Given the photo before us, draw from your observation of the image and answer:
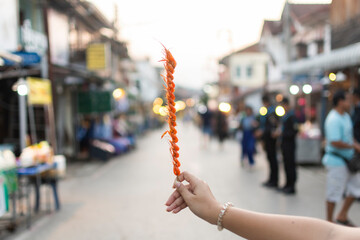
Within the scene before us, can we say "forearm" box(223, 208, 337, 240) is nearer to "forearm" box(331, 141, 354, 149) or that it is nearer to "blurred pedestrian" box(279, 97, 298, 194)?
"forearm" box(331, 141, 354, 149)

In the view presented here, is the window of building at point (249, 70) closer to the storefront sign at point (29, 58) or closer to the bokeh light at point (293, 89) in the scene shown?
the bokeh light at point (293, 89)

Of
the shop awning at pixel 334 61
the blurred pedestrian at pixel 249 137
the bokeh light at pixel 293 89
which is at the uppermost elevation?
the shop awning at pixel 334 61

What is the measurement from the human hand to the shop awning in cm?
756

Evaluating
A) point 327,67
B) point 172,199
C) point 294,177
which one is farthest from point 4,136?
point 172,199

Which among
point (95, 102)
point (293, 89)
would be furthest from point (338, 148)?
point (95, 102)

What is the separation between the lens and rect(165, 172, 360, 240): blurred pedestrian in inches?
53.9

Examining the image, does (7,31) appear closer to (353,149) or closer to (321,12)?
(353,149)

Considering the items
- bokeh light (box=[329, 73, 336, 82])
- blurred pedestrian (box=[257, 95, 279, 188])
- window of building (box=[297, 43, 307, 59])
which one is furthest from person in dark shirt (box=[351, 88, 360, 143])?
window of building (box=[297, 43, 307, 59])

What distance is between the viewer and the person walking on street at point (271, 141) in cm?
846

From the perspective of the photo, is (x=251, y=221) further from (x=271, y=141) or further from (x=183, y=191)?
(x=271, y=141)

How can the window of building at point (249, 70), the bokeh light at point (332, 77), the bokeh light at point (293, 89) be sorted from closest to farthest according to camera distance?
1. the bokeh light at point (332, 77)
2. the bokeh light at point (293, 89)
3. the window of building at point (249, 70)

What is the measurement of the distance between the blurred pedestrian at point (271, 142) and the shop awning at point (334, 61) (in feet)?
6.67

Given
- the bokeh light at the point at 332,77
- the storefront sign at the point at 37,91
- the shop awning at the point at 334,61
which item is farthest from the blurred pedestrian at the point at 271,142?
the storefront sign at the point at 37,91

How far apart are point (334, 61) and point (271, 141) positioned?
2.73m
